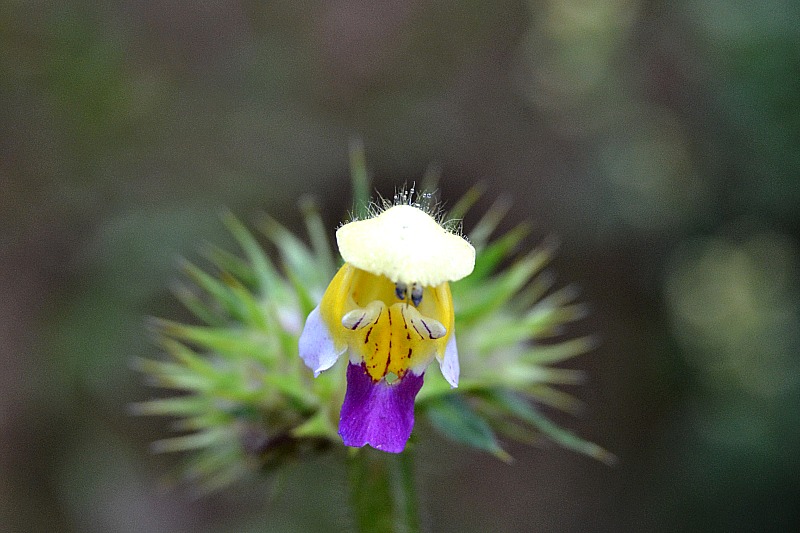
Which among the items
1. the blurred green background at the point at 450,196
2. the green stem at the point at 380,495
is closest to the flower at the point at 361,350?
the green stem at the point at 380,495

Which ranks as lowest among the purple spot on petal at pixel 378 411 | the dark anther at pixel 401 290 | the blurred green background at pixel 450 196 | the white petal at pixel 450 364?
the purple spot on petal at pixel 378 411

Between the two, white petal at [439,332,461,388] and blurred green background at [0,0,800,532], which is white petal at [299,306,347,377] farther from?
blurred green background at [0,0,800,532]

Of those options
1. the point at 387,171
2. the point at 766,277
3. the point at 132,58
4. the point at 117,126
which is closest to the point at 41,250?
the point at 117,126

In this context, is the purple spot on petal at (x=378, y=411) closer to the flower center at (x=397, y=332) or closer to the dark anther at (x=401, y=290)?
the flower center at (x=397, y=332)

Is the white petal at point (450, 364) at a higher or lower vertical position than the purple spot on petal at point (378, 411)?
higher

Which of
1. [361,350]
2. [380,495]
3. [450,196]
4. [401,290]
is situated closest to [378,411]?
[361,350]

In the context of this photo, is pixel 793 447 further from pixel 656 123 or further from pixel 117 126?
pixel 117 126
